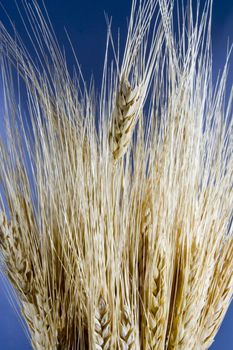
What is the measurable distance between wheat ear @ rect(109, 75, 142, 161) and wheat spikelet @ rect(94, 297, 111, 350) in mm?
200

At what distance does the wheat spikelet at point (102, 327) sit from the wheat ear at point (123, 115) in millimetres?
200

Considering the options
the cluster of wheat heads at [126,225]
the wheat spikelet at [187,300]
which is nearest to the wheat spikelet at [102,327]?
the cluster of wheat heads at [126,225]

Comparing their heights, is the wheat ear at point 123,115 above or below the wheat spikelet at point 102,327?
above

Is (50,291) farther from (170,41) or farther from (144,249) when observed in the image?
(170,41)

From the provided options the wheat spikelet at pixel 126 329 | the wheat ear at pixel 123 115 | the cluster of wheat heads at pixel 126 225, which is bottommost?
the wheat spikelet at pixel 126 329

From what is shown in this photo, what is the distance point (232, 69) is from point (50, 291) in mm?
678

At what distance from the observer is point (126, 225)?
26.1 inches

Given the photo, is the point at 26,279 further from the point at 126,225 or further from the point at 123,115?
the point at 123,115

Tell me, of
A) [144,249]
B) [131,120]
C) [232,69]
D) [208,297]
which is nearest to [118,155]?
[131,120]

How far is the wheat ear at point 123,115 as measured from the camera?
1.94ft

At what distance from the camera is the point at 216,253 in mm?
734

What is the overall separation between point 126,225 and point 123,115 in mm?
157

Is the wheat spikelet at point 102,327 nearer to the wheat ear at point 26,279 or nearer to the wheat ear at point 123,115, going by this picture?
the wheat ear at point 26,279

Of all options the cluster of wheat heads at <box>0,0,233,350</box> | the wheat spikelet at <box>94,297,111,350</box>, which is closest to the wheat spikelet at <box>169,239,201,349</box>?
the cluster of wheat heads at <box>0,0,233,350</box>
